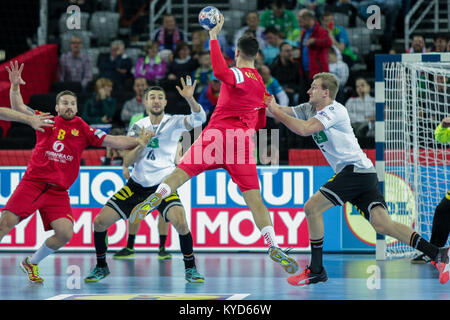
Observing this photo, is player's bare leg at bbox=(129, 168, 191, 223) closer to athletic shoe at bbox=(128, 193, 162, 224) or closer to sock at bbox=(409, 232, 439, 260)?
athletic shoe at bbox=(128, 193, 162, 224)

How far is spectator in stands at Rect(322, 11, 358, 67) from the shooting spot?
15.1 m

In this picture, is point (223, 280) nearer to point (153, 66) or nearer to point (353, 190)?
point (353, 190)

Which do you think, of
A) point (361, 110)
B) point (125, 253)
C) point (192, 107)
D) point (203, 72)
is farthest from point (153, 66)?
point (192, 107)

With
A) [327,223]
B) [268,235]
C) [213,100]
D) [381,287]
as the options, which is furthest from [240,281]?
[213,100]

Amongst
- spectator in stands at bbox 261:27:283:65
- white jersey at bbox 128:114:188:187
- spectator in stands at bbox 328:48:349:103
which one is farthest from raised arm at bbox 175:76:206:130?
spectator in stands at bbox 261:27:283:65

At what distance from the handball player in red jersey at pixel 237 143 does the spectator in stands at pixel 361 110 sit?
562 centimetres

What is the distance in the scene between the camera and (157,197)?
780cm

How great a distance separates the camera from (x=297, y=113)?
8.67 meters

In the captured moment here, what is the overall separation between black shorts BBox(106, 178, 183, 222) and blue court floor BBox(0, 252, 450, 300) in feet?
2.66

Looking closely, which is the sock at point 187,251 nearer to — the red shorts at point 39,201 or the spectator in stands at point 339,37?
the red shorts at point 39,201

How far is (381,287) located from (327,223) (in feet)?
12.9

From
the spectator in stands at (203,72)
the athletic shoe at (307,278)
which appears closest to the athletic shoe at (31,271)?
the athletic shoe at (307,278)

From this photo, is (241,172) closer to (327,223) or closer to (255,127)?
(255,127)

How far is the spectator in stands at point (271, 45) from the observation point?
15.4m
